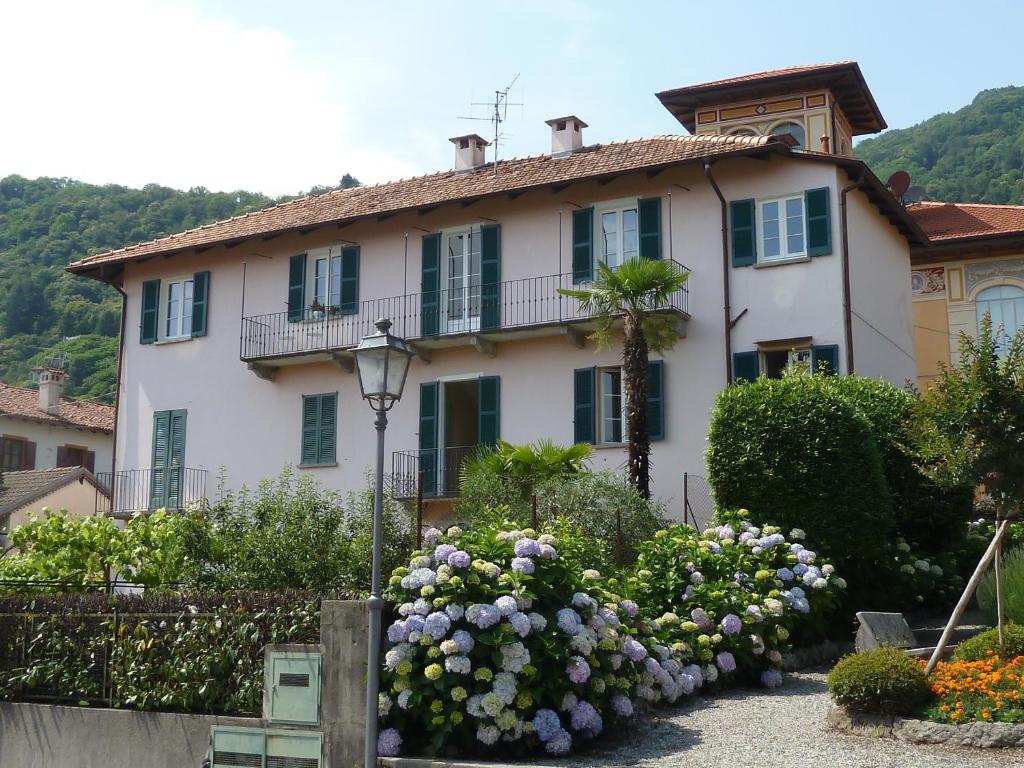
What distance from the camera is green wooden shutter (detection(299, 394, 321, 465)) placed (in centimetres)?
2475

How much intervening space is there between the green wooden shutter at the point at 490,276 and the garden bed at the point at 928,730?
13.3 metres

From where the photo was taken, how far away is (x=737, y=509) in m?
15.8

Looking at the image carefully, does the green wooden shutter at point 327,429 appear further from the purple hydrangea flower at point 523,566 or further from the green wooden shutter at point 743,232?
the purple hydrangea flower at point 523,566

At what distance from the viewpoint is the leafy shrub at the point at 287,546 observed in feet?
45.2

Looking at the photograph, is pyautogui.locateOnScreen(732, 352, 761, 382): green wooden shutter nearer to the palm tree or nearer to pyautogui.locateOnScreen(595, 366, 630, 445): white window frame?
the palm tree

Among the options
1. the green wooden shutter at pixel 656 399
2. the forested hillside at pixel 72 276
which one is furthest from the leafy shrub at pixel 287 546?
the forested hillside at pixel 72 276

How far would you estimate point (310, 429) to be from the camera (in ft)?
81.7

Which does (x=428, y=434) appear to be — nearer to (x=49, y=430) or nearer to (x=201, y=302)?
(x=201, y=302)

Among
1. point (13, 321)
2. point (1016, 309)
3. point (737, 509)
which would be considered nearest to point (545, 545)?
point (737, 509)

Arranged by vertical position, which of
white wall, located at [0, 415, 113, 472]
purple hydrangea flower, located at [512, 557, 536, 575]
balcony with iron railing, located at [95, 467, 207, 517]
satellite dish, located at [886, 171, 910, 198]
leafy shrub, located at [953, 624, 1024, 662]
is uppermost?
satellite dish, located at [886, 171, 910, 198]

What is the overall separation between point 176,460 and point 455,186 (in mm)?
8300

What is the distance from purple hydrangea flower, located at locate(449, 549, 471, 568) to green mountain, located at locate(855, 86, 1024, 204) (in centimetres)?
3651

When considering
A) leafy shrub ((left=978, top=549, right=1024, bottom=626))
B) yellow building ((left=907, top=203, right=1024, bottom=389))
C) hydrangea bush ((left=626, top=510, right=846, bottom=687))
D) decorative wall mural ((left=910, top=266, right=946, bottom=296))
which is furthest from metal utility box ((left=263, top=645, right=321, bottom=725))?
decorative wall mural ((left=910, top=266, right=946, bottom=296))

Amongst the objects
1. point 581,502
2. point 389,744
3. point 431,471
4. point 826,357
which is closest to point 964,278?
point 826,357
